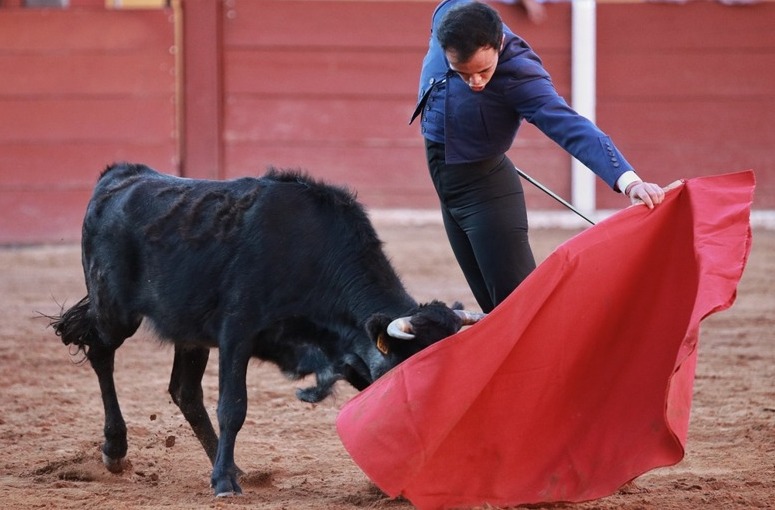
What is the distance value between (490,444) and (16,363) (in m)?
2.80

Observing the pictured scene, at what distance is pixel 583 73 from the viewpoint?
9.22m

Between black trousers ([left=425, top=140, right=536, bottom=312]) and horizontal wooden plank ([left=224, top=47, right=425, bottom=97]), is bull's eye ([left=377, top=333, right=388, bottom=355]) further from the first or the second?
horizontal wooden plank ([left=224, top=47, right=425, bottom=97])

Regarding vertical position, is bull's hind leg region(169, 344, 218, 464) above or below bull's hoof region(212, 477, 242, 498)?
above

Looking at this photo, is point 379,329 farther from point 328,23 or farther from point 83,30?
point 83,30

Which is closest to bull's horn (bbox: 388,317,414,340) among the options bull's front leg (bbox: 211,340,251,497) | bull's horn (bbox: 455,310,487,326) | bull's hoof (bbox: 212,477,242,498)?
bull's horn (bbox: 455,310,487,326)

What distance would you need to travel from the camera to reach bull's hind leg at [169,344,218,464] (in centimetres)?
356


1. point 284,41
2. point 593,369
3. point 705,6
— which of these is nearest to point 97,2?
point 284,41

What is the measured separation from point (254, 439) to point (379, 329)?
1171 mm

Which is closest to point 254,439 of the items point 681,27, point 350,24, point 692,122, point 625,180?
point 625,180

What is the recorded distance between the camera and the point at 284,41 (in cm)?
914

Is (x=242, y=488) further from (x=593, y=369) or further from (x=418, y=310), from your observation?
(x=593, y=369)

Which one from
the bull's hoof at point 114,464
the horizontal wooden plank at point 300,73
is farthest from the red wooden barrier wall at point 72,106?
the bull's hoof at point 114,464

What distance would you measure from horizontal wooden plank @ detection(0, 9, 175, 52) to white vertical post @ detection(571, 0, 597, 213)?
3110 millimetres

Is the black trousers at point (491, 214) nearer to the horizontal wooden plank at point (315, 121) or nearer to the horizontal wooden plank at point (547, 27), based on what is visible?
the horizontal wooden plank at point (315, 121)
